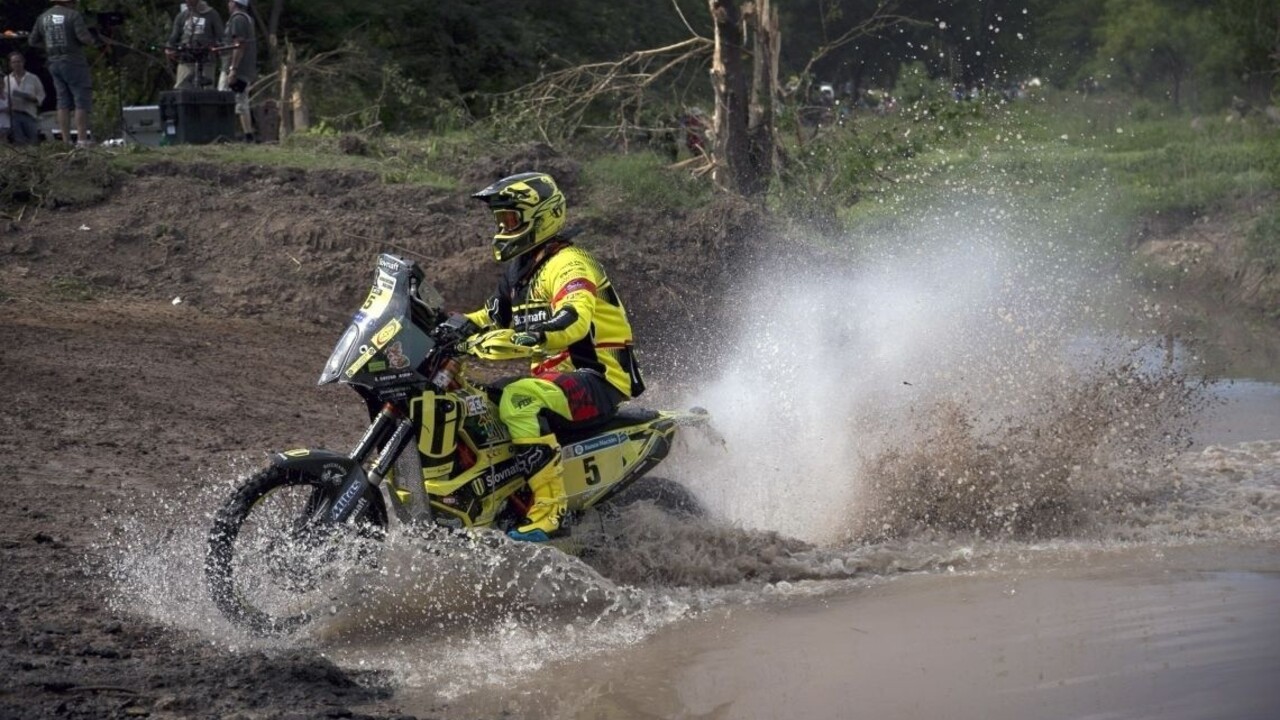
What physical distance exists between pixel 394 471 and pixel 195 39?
38.8 feet

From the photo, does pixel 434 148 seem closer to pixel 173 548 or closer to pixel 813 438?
pixel 813 438

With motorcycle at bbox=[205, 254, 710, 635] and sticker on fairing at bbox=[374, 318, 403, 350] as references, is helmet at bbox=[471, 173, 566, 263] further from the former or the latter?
sticker on fairing at bbox=[374, 318, 403, 350]

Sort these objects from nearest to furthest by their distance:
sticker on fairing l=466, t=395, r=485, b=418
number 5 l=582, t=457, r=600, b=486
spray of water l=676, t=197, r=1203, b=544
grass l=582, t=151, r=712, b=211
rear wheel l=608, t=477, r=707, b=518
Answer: sticker on fairing l=466, t=395, r=485, b=418 → number 5 l=582, t=457, r=600, b=486 → rear wheel l=608, t=477, r=707, b=518 → spray of water l=676, t=197, r=1203, b=544 → grass l=582, t=151, r=712, b=211

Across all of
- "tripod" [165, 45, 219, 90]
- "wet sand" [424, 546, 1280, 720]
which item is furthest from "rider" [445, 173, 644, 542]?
"tripod" [165, 45, 219, 90]

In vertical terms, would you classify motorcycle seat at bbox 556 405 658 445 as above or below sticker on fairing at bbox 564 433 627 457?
above

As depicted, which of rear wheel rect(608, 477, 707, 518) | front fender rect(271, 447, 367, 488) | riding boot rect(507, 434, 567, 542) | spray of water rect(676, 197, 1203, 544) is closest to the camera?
front fender rect(271, 447, 367, 488)

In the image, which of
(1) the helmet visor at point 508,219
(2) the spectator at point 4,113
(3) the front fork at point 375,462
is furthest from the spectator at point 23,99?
(3) the front fork at point 375,462

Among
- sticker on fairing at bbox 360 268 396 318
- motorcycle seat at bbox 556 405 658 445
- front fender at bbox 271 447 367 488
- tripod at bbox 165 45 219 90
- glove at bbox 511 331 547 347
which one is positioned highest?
tripod at bbox 165 45 219 90

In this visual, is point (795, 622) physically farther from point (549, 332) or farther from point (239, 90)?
point (239, 90)

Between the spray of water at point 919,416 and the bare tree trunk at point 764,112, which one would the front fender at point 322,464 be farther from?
the bare tree trunk at point 764,112

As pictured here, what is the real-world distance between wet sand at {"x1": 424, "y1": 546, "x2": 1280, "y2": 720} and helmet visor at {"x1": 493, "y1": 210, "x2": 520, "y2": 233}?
214 centimetres

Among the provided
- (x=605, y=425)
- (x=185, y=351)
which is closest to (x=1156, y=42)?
(x=185, y=351)

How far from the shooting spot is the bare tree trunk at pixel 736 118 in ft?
58.1

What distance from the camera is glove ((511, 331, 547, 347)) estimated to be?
24.8 ft
